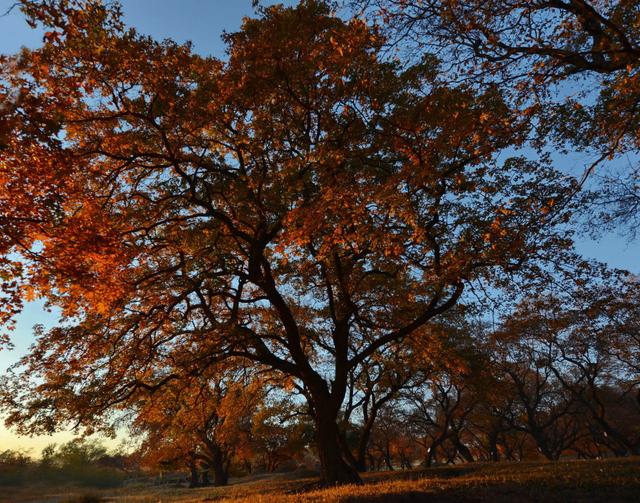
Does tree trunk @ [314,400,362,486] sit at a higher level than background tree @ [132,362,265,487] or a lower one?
lower

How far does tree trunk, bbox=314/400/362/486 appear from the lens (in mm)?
16031

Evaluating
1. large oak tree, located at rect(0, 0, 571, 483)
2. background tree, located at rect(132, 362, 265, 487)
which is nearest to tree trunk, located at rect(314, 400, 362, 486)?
large oak tree, located at rect(0, 0, 571, 483)

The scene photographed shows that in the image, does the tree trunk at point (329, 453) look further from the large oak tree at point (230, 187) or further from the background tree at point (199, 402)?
the background tree at point (199, 402)

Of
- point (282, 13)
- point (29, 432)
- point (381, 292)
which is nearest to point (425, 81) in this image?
point (282, 13)

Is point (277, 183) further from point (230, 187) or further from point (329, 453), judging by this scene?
point (329, 453)

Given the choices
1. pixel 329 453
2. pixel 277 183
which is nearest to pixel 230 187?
pixel 277 183

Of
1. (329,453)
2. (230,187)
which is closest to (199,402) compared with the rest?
(329,453)

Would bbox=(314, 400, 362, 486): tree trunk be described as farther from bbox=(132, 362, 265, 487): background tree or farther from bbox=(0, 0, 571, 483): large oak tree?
bbox=(132, 362, 265, 487): background tree

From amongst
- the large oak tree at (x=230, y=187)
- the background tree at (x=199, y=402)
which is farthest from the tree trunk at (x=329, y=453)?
the background tree at (x=199, y=402)

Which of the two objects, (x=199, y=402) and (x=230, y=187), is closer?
(x=230, y=187)

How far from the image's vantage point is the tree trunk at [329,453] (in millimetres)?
16031

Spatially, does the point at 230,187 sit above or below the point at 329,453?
above

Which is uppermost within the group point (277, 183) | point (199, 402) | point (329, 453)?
point (277, 183)

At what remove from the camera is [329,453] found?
16266 millimetres
